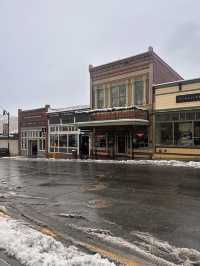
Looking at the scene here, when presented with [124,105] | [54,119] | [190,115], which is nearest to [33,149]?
[54,119]

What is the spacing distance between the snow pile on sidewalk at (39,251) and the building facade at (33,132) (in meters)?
28.9

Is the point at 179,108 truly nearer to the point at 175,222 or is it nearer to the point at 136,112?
the point at 136,112

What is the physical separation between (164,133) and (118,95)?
6517mm

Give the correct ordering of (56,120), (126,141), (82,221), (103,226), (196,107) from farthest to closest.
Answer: (56,120) → (126,141) → (196,107) → (82,221) → (103,226)

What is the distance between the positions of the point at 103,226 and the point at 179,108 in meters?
16.4

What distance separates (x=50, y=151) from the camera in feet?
108

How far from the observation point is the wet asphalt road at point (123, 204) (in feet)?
18.1

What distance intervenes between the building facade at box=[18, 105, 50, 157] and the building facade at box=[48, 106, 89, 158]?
3.52 feet

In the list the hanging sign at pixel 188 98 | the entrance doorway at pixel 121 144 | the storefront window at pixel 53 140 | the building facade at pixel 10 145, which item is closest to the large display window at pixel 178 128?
the hanging sign at pixel 188 98

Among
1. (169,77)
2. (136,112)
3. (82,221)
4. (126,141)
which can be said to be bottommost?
(82,221)

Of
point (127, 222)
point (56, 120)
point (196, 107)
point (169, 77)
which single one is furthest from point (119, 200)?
point (56, 120)

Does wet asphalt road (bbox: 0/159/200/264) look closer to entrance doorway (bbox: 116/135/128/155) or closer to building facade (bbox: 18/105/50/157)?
entrance doorway (bbox: 116/135/128/155)

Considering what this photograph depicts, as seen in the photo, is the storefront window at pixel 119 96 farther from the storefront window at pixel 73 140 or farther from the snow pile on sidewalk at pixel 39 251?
the snow pile on sidewalk at pixel 39 251

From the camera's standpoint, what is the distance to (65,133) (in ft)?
102
